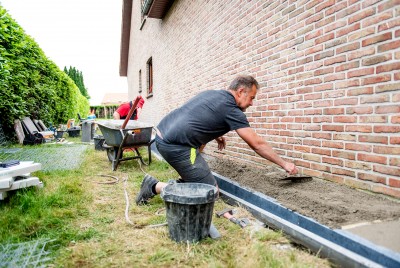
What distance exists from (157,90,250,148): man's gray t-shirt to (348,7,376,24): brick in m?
1.30

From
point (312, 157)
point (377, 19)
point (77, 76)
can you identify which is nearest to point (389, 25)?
point (377, 19)

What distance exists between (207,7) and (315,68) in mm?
3342

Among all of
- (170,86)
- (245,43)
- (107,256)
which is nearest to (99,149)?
(170,86)

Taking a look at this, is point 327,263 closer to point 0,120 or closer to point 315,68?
point 315,68

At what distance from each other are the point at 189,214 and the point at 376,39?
2.12 meters

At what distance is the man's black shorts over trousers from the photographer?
2986 millimetres

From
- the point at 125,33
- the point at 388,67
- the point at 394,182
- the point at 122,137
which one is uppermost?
the point at 125,33

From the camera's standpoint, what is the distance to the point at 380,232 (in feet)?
6.03

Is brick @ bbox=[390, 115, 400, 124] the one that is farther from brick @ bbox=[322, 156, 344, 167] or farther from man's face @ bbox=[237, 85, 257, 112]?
man's face @ bbox=[237, 85, 257, 112]

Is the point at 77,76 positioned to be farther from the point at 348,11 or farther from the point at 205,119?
the point at 348,11

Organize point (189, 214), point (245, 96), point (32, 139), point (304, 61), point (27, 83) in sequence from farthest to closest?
point (27, 83)
point (32, 139)
point (304, 61)
point (245, 96)
point (189, 214)

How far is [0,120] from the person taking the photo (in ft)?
25.5

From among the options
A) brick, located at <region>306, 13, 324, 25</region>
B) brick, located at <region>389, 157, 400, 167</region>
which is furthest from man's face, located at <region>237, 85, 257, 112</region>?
brick, located at <region>389, 157, 400, 167</region>

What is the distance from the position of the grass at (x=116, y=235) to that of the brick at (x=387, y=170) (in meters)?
0.95
